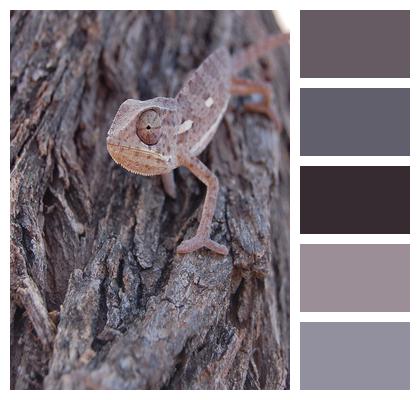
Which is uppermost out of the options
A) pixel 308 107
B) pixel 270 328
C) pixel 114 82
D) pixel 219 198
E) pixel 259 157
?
pixel 114 82

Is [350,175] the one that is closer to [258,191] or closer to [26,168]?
[258,191]

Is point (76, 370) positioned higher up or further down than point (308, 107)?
further down

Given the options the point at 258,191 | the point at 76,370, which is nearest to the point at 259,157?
the point at 258,191

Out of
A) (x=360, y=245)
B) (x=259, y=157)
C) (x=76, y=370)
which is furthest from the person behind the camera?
(x=259, y=157)

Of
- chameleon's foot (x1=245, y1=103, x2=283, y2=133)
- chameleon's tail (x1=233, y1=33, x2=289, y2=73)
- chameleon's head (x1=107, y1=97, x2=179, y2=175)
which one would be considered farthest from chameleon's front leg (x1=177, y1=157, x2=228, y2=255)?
chameleon's tail (x1=233, y1=33, x2=289, y2=73)

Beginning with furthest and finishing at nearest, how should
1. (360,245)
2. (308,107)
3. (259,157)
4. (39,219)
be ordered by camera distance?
1. (259,157)
2. (308,107)
3. (360,245)
4. (39,219)

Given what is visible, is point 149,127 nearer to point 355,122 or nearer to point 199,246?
point 199,246

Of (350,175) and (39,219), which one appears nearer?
(39,219)

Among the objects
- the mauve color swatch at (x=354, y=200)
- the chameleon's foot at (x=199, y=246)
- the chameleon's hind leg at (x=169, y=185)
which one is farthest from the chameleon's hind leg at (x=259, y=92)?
the chameleon's foot at (x=199, y=246)

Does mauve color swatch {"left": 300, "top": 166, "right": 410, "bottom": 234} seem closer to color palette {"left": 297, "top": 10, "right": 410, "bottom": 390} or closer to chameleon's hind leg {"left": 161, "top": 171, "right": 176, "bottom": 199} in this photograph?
color palette {"left": 297, "top": 10, "right": 410, "bottom": 390}
